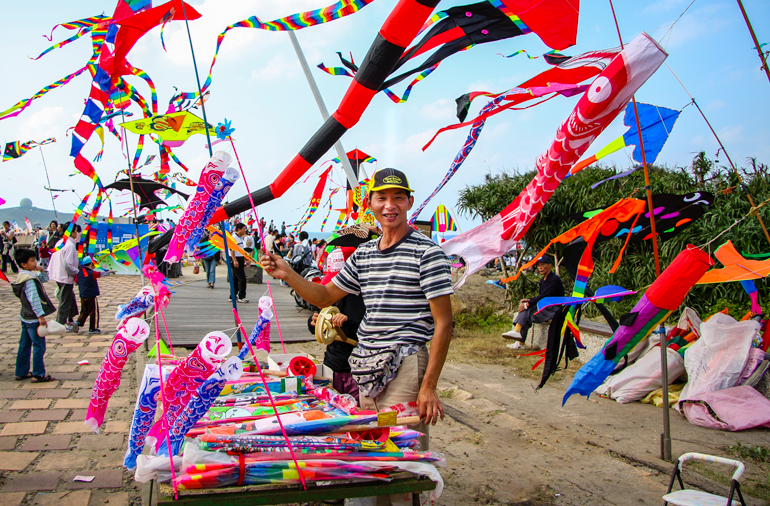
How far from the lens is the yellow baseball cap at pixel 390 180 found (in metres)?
2.12

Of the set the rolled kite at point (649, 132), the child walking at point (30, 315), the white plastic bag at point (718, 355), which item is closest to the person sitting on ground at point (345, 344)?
the rolled kite at point (649, 132)

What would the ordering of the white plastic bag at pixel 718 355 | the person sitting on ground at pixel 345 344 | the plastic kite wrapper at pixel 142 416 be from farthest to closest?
the white plastic bag at pixel 718 355 → the person sitting on ground at pixel 345 344 → the plastic kite wrapper at pixel 142 416

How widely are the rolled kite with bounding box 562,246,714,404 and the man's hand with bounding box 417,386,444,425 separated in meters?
0.85

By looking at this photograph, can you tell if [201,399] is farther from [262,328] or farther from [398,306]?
[262,328]

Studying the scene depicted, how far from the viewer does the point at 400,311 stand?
82.0 inches

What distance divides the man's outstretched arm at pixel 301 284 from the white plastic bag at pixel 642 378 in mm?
3687

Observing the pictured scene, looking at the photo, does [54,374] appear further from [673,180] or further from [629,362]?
[673,180]

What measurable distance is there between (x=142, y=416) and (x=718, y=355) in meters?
4.61

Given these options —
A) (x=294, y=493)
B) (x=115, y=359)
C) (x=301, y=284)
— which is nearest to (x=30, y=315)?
(x=115, y=359)

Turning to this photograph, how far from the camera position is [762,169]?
639cm

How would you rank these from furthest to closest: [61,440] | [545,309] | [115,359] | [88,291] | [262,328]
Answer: [88,291]
[545,309]
[262,328]
[61,440]
[115,359]

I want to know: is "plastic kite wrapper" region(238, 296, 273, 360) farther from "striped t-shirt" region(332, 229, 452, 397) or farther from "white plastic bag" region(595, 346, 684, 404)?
"white plastic bag" region(595, 346, 684, 404)

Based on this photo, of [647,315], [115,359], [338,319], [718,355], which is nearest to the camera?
[115,359]

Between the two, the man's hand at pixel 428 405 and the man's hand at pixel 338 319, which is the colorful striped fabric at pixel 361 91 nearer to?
the man's hand at pixel 338 319
